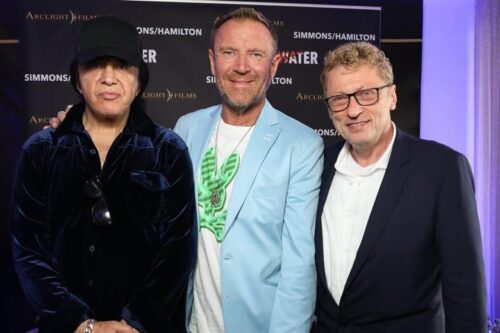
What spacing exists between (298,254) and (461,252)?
597 mm

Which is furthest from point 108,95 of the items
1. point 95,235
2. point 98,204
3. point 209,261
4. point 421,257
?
point 421,257

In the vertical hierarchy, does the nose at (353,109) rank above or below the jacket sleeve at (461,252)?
above

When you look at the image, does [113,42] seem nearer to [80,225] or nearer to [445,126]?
[80,225]

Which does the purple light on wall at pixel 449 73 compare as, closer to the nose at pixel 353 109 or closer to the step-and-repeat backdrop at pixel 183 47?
the step-and-repeat backdrop at pixel 183 47

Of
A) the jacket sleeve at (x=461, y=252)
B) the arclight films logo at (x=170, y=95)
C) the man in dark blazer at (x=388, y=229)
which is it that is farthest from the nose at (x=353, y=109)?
the arclight films logo at (x=170, y=95)

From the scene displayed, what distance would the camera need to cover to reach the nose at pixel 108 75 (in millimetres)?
1817

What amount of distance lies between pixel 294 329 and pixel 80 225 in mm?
899

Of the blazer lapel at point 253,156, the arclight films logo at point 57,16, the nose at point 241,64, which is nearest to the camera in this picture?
the blazer lapel at point 253,156

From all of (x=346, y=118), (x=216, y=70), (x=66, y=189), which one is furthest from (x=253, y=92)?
(x=66, y=189)

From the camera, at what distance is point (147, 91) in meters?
3.68

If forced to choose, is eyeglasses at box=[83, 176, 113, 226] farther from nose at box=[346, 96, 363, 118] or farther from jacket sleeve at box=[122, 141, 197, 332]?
nose at box=[346, 96, 363, 118]

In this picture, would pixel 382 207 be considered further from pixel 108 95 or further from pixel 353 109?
pixel 108 95

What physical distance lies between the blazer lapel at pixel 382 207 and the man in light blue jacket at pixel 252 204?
23 cm

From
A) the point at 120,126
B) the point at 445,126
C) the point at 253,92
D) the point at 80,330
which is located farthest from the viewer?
the point at 445,126
